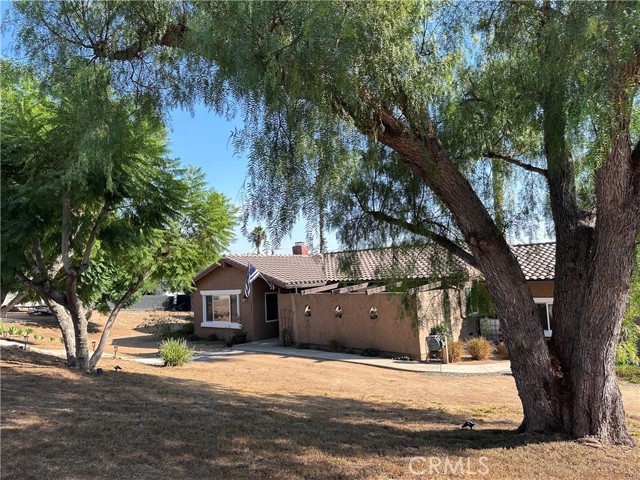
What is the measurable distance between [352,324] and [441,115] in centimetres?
1279

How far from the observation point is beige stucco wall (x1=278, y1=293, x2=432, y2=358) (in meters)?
16.8

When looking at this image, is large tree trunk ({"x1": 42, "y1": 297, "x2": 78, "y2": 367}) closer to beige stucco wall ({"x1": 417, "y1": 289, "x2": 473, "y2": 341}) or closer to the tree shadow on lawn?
the tree shadow on lawn

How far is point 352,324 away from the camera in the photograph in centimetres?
1853

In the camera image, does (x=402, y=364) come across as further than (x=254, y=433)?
Yes

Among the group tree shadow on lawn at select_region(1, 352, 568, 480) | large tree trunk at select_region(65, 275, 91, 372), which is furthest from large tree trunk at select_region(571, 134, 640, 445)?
large tree trunk at select_region(65, 275, 91, 372)

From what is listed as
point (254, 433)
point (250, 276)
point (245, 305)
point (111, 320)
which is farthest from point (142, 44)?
point (245, 305)

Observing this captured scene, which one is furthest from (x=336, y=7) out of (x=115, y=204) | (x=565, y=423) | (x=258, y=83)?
(x=115, y=204)

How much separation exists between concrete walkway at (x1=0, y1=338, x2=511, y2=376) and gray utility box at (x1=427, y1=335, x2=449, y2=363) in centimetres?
36

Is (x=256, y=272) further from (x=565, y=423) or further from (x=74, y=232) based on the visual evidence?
(x=565, y=423)

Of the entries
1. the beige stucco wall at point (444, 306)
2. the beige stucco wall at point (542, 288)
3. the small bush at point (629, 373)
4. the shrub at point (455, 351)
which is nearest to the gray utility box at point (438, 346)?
the shrub at point (455, 351)

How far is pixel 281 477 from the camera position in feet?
15.0

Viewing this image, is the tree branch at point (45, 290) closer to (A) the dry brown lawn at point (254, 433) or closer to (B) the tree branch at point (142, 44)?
(A) the dry brown lawn at point (254, 433)

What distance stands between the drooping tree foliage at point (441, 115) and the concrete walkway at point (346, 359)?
329 inches

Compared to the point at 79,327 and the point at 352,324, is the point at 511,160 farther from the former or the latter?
the point at 352,324
